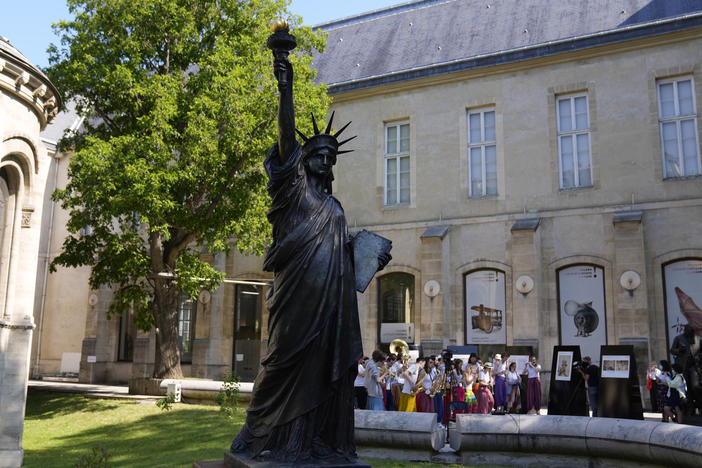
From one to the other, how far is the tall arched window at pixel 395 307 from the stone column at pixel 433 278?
682 millimetres

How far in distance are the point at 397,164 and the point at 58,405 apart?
14026 millimetres

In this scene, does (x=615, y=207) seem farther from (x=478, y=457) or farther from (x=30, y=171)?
(x=30, y=171)

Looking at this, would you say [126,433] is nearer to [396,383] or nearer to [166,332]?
[166,332]

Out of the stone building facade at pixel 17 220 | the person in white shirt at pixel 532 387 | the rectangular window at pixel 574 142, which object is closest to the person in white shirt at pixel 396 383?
the person in white shirt at pixel 532 387

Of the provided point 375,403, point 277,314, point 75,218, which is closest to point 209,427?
point 375,403

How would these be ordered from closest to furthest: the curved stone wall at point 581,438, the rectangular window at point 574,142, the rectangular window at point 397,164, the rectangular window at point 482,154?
the curved stone wall at point 581,438
the rectangular window at point 574,142
the rectangular window at point 482,154
the rectangular window at point 397,164

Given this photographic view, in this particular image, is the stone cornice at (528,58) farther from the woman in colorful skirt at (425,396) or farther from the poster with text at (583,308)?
the woman in colorful skirt at (425,396)

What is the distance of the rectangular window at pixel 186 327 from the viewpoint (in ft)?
93.4

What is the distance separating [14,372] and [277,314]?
9026mm

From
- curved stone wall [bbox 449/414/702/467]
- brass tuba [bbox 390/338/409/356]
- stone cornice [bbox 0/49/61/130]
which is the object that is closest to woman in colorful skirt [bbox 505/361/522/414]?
brass tuba [bbox 390/338/409/356]

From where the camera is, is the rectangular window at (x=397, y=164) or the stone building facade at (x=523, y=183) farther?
the rectangular window at (x=397, y=164)

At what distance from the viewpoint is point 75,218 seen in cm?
1883

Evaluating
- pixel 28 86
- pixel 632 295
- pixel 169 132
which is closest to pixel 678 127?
pixel 632 295

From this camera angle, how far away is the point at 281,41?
14.2 feet
